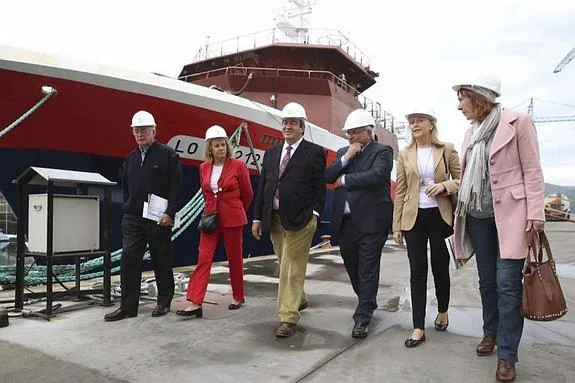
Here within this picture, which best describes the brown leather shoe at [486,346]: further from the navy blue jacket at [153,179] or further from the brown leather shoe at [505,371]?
the navy blue jacket at [153,179]

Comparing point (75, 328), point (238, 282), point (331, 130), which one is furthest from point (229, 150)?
point (331, 130)

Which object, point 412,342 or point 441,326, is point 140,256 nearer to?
point 412,342

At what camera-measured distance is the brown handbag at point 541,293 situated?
251 centimetres

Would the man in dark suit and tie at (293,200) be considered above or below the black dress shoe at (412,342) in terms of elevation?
above

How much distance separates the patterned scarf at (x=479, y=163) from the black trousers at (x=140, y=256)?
248 cm

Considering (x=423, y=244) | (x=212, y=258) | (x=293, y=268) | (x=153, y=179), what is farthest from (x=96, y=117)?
(x=423, y=244)

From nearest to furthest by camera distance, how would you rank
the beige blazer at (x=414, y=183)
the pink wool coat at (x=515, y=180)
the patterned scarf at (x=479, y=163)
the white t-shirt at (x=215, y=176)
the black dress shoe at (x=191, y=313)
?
the pink wool coat at (x=515, y=180) < the patterned scarf at (x=479, y=163) < the beige blazer at (x=414, y=183) < the black dress shoe at (x=191, y=313) < the white t-shirt at (x=215, y=176)

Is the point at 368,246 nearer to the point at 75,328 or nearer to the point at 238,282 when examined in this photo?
the point at 238,282

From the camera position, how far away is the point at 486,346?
3.03 m

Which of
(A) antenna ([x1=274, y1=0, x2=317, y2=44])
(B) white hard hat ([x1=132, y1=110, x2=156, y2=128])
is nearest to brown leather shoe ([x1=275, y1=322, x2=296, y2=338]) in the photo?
(B) white hard hat ([x1=132, y1=110, x2=156, y2=128])

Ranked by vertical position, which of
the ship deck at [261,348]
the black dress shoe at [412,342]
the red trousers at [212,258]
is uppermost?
the red trousers at [212,258]

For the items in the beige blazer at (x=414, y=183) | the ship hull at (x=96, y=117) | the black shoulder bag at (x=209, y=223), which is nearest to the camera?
the beige blazer at (x=414, y=183)

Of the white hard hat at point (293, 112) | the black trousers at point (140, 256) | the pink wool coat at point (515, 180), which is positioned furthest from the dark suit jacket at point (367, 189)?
the black trousers at point (140, 256)

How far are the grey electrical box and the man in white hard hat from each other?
452 millimetres
